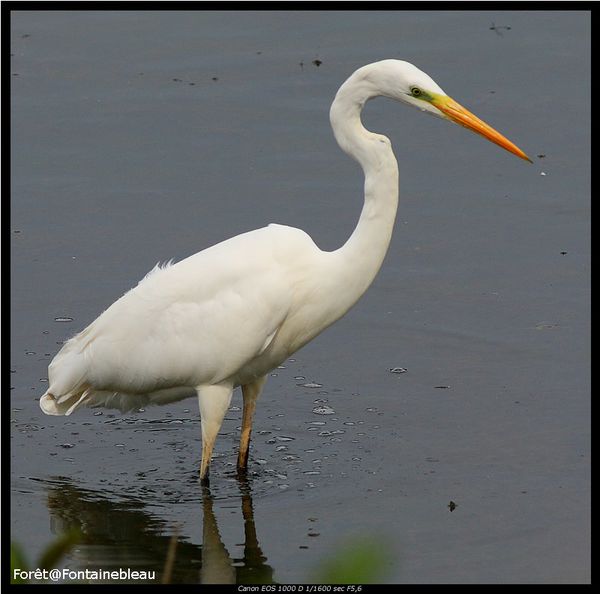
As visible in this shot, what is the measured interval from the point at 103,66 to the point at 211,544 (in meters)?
6.16

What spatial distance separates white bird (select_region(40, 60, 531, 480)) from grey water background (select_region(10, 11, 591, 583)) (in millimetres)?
517

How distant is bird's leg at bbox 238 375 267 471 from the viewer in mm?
5578

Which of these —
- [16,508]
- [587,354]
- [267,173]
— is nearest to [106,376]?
[16,508]

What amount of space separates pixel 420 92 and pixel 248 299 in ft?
3.74

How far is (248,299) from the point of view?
5016 millimetres

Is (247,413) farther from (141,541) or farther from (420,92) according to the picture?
(420,92)

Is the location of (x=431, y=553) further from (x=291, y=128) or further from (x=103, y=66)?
(x=103, y=66)

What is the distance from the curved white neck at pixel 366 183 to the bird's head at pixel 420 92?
6 centimetres

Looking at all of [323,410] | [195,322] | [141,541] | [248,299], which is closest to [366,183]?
[248,299]

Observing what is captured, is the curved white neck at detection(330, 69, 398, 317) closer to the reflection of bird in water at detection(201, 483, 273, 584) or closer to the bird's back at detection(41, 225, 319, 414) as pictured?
the bird's back at detection(41, 225, 319, 414)

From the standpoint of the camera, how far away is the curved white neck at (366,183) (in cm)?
490

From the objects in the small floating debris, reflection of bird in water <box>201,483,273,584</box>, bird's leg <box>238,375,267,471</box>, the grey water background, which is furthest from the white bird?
the small floating debris

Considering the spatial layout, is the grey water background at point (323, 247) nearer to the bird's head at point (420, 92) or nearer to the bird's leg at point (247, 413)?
the bird's leg at point (247, 413)

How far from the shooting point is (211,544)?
5043mm
